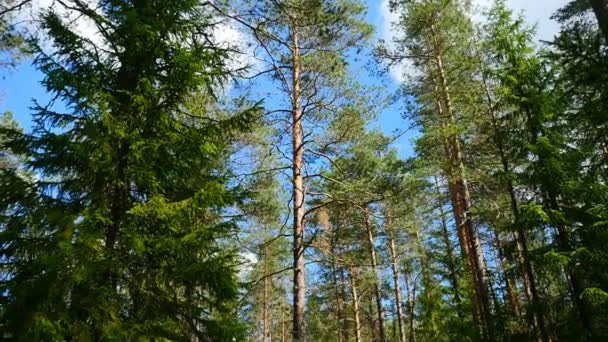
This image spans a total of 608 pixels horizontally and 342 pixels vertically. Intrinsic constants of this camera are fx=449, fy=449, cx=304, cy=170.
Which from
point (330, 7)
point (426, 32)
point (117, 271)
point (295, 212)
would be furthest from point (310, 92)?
point (117, 271)

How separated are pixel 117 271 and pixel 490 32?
993cm

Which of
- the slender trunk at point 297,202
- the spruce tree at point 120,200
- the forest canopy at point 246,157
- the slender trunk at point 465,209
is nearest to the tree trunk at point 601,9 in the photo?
the forest canopy at point 246,157

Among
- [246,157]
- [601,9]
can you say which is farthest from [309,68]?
[601,9]

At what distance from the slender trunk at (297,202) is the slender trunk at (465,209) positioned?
12.6 ft

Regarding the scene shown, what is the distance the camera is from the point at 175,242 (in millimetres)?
4309

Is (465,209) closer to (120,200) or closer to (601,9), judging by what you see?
(601,9)

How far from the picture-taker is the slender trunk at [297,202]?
29.0ft

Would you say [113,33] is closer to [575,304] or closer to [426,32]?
[575,304]

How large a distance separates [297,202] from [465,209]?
4440 mm

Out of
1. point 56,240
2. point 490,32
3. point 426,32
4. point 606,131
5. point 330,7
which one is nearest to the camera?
point 56,240

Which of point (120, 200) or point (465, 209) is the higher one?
point (465, 209)

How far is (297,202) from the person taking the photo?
1006 cm

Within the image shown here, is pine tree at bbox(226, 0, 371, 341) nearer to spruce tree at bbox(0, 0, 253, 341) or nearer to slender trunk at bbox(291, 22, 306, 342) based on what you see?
slender trunk at bbox(291, 22, 306, 342)

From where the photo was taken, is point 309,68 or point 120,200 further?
point 309,68
